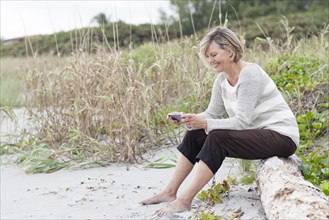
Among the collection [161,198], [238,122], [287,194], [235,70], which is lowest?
[161,198]

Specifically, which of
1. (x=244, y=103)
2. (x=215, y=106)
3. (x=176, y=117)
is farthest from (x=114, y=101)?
(x=244, y=103)

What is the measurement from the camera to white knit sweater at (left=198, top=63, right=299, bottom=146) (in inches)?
154

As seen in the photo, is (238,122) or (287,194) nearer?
(287,194)

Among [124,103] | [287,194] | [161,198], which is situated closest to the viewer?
[287,194]

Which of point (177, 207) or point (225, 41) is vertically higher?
point (225, 41)

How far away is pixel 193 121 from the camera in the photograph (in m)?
3.95

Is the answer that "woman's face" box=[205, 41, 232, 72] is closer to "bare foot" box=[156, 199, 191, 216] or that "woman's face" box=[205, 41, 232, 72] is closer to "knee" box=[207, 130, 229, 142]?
"knee" box=[207, 130, 229, 142]

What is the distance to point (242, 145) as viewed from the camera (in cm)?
392

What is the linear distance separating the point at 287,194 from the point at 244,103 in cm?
88

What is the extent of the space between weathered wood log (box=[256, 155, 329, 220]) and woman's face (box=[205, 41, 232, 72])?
69 cm

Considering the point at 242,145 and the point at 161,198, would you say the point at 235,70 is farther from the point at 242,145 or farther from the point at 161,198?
the point at 161,198

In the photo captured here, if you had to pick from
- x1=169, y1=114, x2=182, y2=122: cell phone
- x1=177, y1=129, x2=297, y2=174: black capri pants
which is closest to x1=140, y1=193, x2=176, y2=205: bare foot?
x1=177, y1=129, x2=297, y2=174: black capri pants

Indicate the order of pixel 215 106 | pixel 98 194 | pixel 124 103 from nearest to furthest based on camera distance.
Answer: pixel 215 106 → pixel 98 194 → pixel 124 103

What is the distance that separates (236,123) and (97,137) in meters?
2.66
